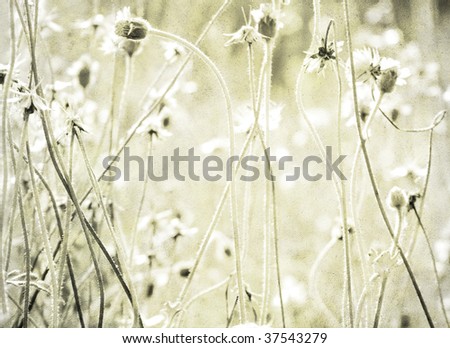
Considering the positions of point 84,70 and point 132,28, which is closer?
point 132,28

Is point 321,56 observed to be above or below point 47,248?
above

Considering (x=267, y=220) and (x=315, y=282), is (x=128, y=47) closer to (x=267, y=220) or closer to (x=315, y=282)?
(x=267, y=220)

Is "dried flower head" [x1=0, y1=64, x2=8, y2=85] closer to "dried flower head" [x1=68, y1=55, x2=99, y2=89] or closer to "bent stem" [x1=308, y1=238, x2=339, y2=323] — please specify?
"dried flower head" [x1=68, y1=55, x2=99, y2=89]

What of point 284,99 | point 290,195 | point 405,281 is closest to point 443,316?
point 405,281

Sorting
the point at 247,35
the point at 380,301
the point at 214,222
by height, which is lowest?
the point at 380,301

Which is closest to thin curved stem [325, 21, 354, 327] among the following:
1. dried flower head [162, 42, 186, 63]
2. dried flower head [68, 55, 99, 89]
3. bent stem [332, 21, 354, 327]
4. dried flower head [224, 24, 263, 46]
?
bent stem [332, 21, 354, 327]

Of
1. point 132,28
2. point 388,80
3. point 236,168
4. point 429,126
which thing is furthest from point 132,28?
point 429,126

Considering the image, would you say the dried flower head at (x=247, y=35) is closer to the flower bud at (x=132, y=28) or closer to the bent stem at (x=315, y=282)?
the flower bud at (x=132, y=28)

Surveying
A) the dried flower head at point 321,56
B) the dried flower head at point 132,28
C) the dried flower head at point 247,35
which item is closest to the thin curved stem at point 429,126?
the dried flower head at point 321,56
